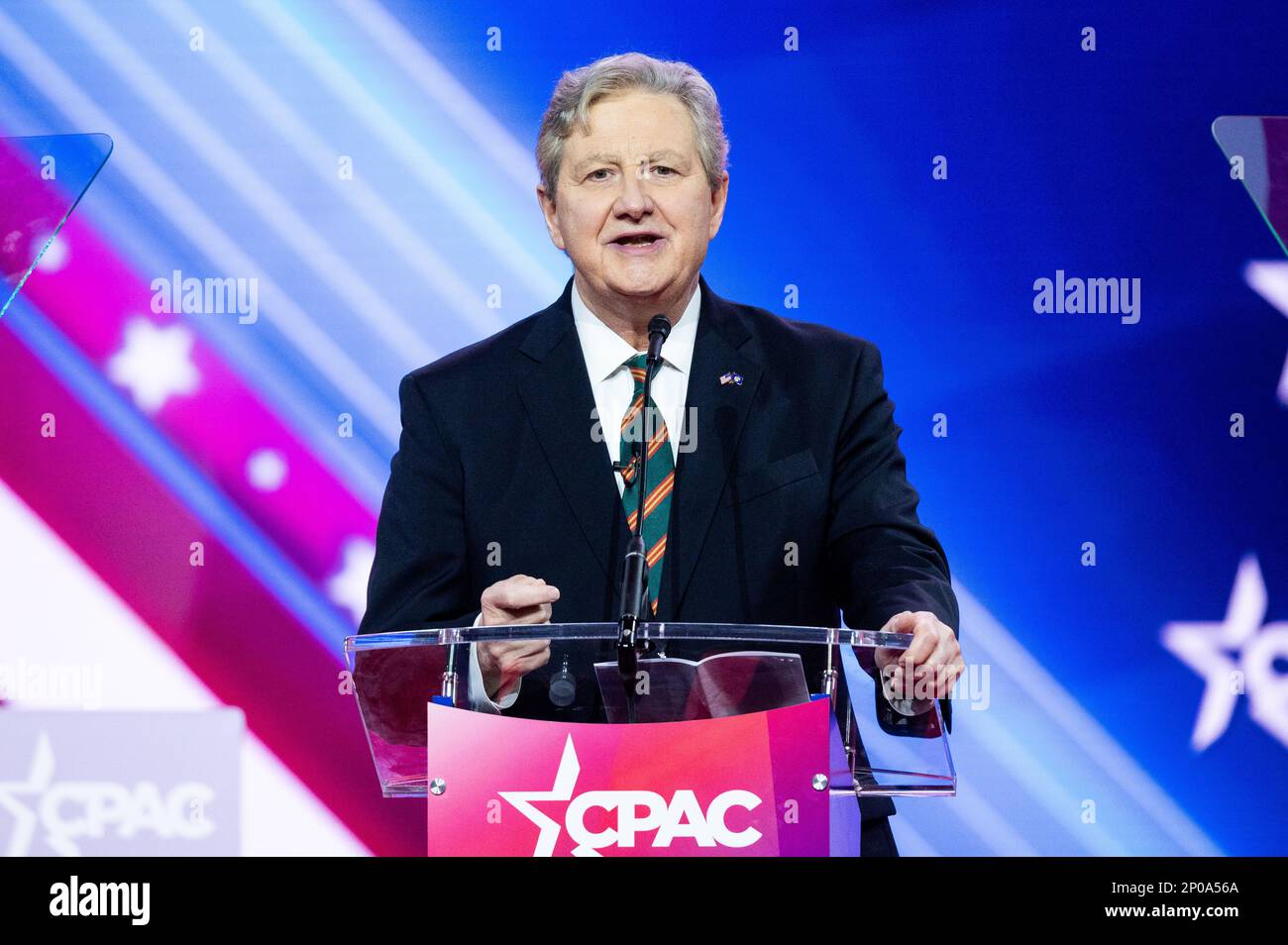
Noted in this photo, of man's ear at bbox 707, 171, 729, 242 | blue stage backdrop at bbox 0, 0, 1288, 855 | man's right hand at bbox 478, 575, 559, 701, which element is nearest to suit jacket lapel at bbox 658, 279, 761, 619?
man's ear at bbox 707, 171, 729, 242

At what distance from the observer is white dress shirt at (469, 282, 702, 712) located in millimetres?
2758

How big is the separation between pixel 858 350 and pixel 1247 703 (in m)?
1.31

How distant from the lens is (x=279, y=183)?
3572 millimetres

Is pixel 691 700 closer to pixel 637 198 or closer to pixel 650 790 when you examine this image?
pixel 650 790

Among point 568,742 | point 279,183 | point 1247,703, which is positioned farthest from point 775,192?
point 568,742

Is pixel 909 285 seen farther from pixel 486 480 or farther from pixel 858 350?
pixel 486 480

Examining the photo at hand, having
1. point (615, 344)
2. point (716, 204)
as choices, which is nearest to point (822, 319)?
point (716, 204)

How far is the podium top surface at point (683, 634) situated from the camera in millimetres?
1884

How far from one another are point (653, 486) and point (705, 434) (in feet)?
0.48

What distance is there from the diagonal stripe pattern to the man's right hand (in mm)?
538

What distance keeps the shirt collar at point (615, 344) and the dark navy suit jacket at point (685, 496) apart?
0.08ft

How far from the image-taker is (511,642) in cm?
193

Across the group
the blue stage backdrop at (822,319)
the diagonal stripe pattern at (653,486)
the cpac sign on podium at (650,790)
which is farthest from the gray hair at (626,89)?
the cpac sign on podium at (650,790)

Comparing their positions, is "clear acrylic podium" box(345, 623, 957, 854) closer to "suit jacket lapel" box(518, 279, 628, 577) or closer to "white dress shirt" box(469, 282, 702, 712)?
"suit jacket lapel" box(518, 279, 628, 577)
